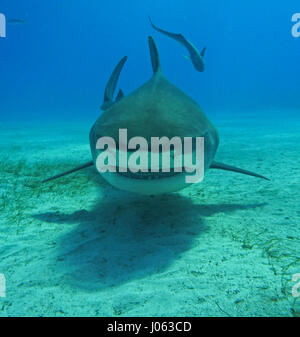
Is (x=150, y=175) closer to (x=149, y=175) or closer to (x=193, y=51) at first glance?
(x=149, y=175)

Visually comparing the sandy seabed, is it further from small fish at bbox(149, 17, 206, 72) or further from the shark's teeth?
small fish at bbox(149, 17, 206, 72)

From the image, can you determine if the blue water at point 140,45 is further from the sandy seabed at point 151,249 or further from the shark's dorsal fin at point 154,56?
the sandy seabed at point 151,249

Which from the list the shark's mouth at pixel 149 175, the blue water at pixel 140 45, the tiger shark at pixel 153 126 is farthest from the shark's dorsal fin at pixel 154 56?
the blue water at pixel 140 45

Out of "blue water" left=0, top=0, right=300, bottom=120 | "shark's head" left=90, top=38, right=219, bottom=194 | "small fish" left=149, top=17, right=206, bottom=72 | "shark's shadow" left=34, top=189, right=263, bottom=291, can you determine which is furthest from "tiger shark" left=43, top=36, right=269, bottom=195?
"blue water" left=0, top=0, right=300, bottom=120

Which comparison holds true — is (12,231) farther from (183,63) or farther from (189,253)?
(183,63)

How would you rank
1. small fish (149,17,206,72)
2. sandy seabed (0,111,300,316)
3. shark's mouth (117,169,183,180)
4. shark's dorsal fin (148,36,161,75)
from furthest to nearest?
small fish (149,17,206,72), shark's dorsal fin (148,36,161,75), shark's mouth (117,169,183,180), sandy seabed (0,111,300,316)

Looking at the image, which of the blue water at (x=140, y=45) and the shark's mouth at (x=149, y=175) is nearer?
the shark's mouth at (x=149, y=175)

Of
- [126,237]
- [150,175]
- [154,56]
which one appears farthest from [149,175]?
[154,56]

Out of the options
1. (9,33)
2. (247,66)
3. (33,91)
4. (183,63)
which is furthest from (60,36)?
(247,66)

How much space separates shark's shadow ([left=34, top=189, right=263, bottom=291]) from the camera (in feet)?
6.61

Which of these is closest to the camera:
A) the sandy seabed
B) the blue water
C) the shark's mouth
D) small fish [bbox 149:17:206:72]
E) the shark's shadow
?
the sandy seabed

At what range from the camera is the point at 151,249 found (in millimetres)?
2305

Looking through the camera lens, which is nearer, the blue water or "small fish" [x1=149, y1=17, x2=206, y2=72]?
"small fish" [x1=149, y1=17, x2=206, y2=72]

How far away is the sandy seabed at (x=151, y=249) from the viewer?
162cm
